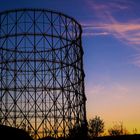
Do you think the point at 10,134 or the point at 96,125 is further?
the point at 96,125

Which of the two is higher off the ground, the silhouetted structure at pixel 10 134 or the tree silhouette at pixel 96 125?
the tree silhouette at pixel 96 125

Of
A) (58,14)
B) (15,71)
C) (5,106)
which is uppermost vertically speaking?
(58,14)

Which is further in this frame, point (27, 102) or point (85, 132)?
point (27, 102)

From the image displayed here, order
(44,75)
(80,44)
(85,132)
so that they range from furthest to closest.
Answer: (44,75)
(80,44)
(85,132)

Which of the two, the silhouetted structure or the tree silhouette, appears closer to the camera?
the silhouetted structure

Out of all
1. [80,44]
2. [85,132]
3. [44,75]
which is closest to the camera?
[85,132]

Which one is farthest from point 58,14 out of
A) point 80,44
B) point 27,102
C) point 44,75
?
point 27,102

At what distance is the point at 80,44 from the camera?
2816 cm

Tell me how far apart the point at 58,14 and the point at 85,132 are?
852cm

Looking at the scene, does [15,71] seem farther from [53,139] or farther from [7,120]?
[53,139]

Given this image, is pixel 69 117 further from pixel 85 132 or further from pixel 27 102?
pixel 27 102

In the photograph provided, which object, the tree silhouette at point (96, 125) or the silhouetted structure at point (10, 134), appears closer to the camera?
the silhouetted structure at point (10, 134)

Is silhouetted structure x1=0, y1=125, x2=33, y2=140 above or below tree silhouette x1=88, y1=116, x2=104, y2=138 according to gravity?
→ below

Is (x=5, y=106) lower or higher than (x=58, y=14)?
lower
